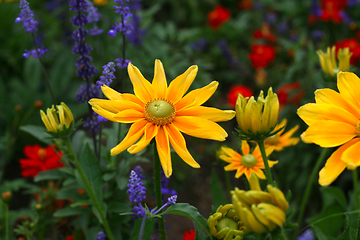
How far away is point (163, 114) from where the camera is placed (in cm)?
101

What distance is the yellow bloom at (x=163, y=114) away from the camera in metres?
0.96

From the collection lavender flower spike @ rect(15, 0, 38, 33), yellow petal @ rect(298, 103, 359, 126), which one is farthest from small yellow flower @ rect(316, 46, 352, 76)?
lavender flower spike @ rect(15, 0, 38, 33)

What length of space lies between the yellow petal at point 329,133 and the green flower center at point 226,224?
31 cm

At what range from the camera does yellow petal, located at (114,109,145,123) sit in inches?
37.9

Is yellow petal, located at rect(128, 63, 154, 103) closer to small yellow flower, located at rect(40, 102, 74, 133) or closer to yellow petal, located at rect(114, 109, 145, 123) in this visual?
yellow petal, located at rect(114, 109, 145, 123)

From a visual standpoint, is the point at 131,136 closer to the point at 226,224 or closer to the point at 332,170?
the point at 226,224

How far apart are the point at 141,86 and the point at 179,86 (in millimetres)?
118

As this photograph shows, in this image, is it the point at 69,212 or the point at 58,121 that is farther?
the point at 69,212

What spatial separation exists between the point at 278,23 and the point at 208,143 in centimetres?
179

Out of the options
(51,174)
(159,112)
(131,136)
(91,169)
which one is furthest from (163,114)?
(51,174)

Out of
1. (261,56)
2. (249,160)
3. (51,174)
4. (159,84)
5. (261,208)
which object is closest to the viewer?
(261,208)

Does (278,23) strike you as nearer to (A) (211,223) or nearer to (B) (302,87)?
(B) (302,87)

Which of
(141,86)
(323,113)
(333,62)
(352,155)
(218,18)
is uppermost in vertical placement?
(218,18)

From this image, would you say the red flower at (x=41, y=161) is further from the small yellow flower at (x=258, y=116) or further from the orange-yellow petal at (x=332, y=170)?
the orange-yellow petal at (x=332, y=170)
